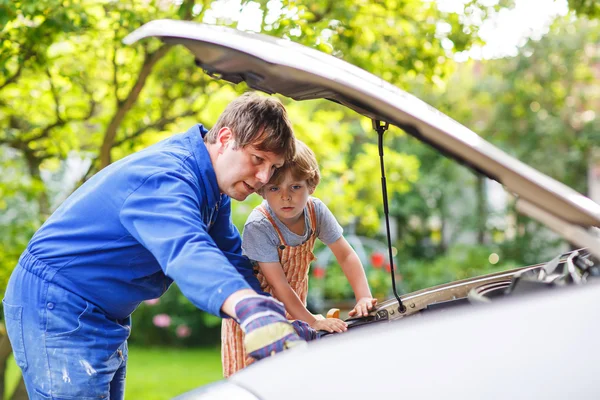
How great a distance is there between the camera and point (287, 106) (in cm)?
636

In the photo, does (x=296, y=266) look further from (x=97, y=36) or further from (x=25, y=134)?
(x=25, y=134)

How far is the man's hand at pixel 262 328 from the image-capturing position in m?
1.61

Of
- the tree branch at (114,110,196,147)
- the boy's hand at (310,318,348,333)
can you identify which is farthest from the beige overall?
the tree branch at (114,110,196,147)

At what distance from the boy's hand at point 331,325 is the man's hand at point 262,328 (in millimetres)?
1020

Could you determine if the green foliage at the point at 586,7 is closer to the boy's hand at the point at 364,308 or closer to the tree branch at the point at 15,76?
the boy's hand at the point at 364,308

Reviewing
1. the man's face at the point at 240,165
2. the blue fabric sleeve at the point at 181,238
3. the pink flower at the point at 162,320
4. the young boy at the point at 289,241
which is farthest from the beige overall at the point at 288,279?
the pink flower at the point at 162,320

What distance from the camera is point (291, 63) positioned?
1713 millimetres

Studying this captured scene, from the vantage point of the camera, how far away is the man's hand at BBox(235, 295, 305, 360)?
1610mm

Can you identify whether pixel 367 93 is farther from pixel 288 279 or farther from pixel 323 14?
pixel 323 14

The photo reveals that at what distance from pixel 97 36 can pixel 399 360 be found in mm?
4413

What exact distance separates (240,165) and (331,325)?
30.5 inches

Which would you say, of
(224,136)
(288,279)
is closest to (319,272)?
(288,279)

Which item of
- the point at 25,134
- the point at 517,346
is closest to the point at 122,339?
the point at 517,346

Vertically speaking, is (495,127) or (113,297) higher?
(495,127)
